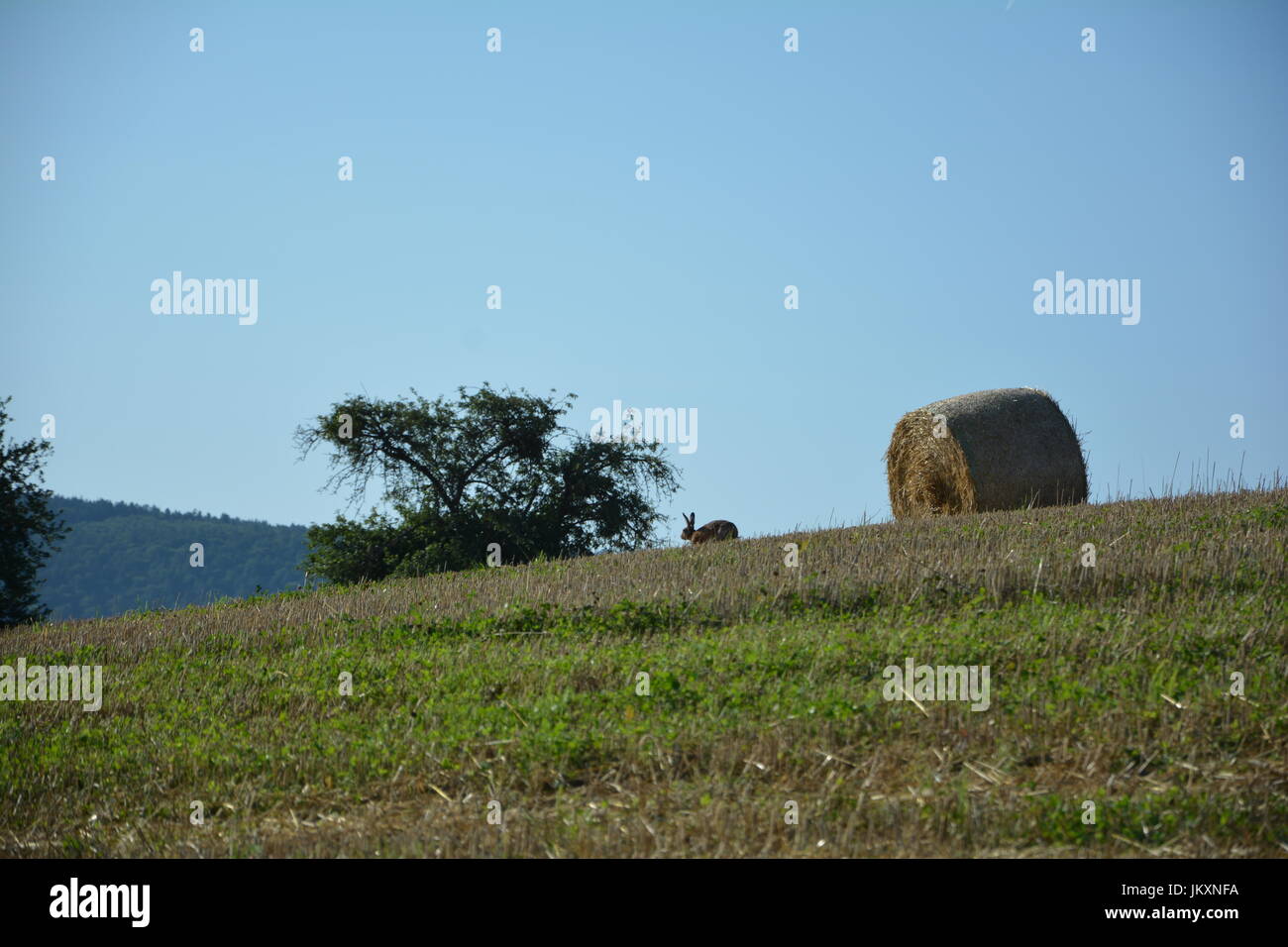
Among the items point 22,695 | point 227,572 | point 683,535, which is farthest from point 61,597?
point 22,695

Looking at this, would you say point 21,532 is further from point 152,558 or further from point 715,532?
point 152,558

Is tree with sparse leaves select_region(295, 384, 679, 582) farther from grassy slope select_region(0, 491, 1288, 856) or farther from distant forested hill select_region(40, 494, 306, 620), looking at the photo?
distant forested hill select_region(40, 494, 306, 620)

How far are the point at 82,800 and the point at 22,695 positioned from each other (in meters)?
4.72

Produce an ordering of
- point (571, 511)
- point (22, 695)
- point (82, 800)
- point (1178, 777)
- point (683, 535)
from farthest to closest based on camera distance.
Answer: point (571, 511) < point (683, 535) < point (22, 695) < point (82, 800) < point (1178, 777)

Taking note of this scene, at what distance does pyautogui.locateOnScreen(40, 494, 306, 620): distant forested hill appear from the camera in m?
86.3

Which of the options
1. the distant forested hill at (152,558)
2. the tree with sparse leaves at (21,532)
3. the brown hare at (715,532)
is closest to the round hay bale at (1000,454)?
the brown hare at (715,532)

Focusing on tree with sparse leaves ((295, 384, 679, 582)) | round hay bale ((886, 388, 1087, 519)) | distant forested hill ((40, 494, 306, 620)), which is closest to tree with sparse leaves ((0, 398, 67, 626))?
tree with sparse leaves ((295, 384, 679, 582))

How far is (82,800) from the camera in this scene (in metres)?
10.0

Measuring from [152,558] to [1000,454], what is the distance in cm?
8463

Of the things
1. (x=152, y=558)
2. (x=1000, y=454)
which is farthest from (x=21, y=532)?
(x=152, y=558)

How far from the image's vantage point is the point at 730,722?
938cm

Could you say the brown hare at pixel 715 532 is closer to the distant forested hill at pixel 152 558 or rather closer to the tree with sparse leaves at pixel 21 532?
the tree with sparse leaves at pixel 21 532
